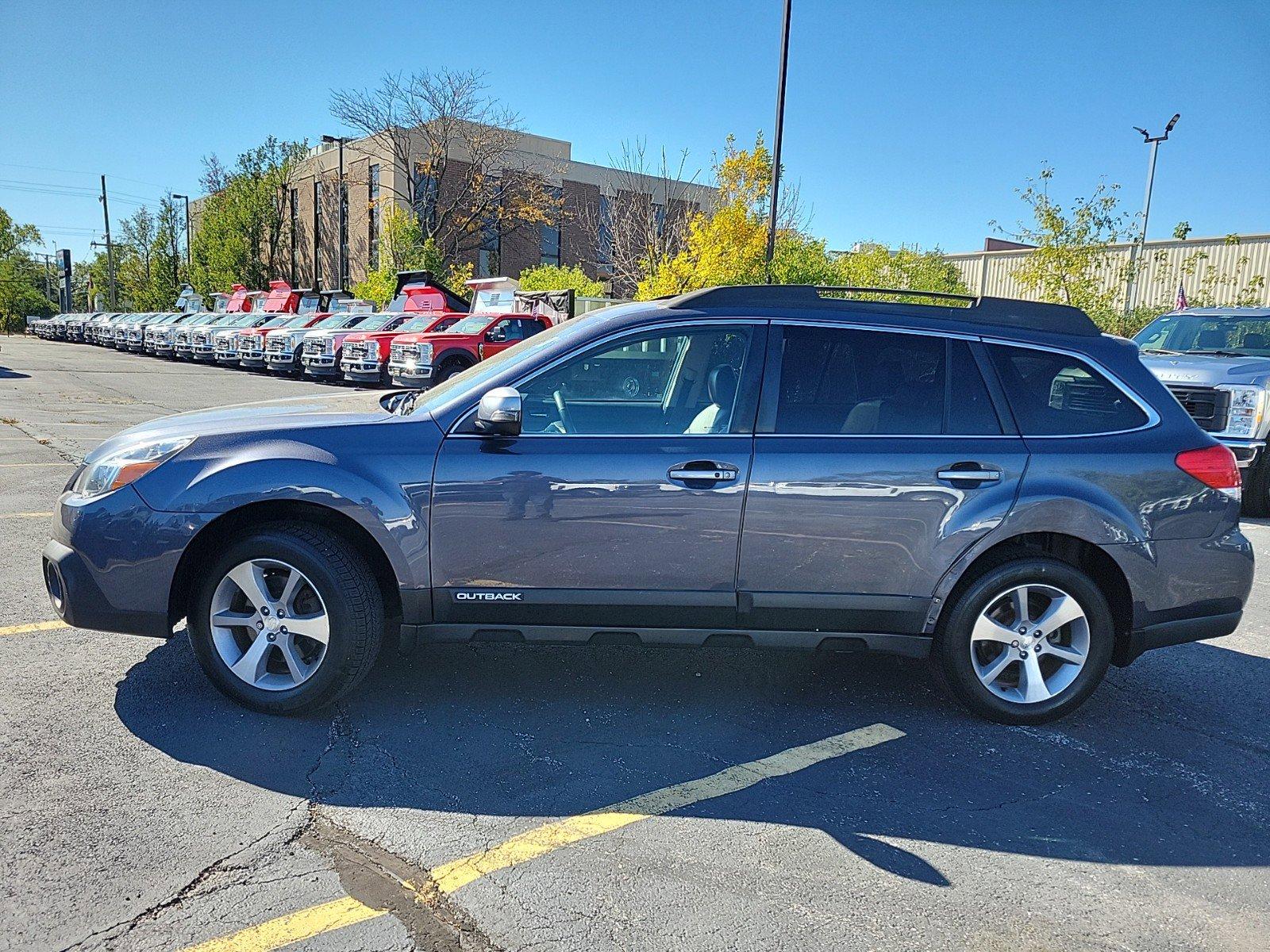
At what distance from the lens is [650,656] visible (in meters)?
4.79

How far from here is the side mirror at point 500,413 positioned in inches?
146

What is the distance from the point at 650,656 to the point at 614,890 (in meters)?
2.01

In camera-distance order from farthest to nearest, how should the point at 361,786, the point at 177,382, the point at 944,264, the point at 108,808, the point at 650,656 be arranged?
1. the point at 944,264
2. the point at 177,382
3. the point at 650,656
4. the point at 361,786
5. the point at 108,808

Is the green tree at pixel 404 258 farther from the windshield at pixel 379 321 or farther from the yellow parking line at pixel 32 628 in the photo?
the yellow parking line at pixel 32 628

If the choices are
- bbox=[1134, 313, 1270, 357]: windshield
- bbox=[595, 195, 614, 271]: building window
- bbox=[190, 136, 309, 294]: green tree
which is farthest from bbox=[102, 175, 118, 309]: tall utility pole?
bbox=[1134, 313, 1270, 357]: windshield

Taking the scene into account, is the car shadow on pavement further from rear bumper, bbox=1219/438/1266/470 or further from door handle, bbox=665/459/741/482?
rear bumper, bbox=1219/438/1266/470

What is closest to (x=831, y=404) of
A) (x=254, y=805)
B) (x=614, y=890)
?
(x=614, y=890)

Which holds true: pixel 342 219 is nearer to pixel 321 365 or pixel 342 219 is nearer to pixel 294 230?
pixel 294 230

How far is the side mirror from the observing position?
3.71m

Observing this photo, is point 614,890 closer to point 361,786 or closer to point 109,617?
point 361,786

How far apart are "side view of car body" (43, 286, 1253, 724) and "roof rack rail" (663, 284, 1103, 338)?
0.04ft

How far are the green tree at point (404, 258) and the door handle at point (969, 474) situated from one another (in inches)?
1622

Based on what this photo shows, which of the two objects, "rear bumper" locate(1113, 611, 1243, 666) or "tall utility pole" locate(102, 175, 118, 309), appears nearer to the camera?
"rear bumper" locate(1113, 611, 1243, 666)

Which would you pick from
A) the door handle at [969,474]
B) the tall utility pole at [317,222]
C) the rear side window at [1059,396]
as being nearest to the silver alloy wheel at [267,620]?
the door handle at [969,474]
